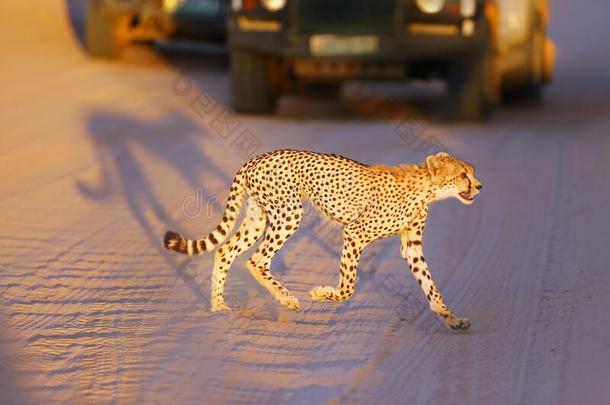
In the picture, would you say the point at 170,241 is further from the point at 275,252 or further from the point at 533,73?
the point at 533,73

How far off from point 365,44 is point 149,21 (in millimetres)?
4055

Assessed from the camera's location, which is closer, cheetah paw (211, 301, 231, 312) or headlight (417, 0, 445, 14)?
cheetah paw (211, 301, 231, 312)

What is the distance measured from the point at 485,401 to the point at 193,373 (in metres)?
1.37

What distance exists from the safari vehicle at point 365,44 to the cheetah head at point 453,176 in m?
7.01

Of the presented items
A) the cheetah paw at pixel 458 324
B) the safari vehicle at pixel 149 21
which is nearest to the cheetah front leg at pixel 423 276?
the cheetah paw at pixel 458 324

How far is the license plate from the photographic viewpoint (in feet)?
46.9

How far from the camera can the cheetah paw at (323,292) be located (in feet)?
24.6

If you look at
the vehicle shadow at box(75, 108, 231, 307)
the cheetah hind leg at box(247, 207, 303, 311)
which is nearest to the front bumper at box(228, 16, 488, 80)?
the vehicle shadow at box(75, 108, 231, 307)

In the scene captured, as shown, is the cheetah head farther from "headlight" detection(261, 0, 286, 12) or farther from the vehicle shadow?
"headlight" detection(261, 0, 286, 12)

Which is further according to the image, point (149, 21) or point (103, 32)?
point (103, 32)

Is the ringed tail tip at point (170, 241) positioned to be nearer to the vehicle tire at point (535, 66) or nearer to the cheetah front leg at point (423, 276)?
the cheetah front leg at point (423, 276)

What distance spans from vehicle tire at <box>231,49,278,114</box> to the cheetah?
7.48 m

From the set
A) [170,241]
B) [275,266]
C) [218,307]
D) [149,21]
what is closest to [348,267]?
[218,307]

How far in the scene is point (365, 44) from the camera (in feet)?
46.9
